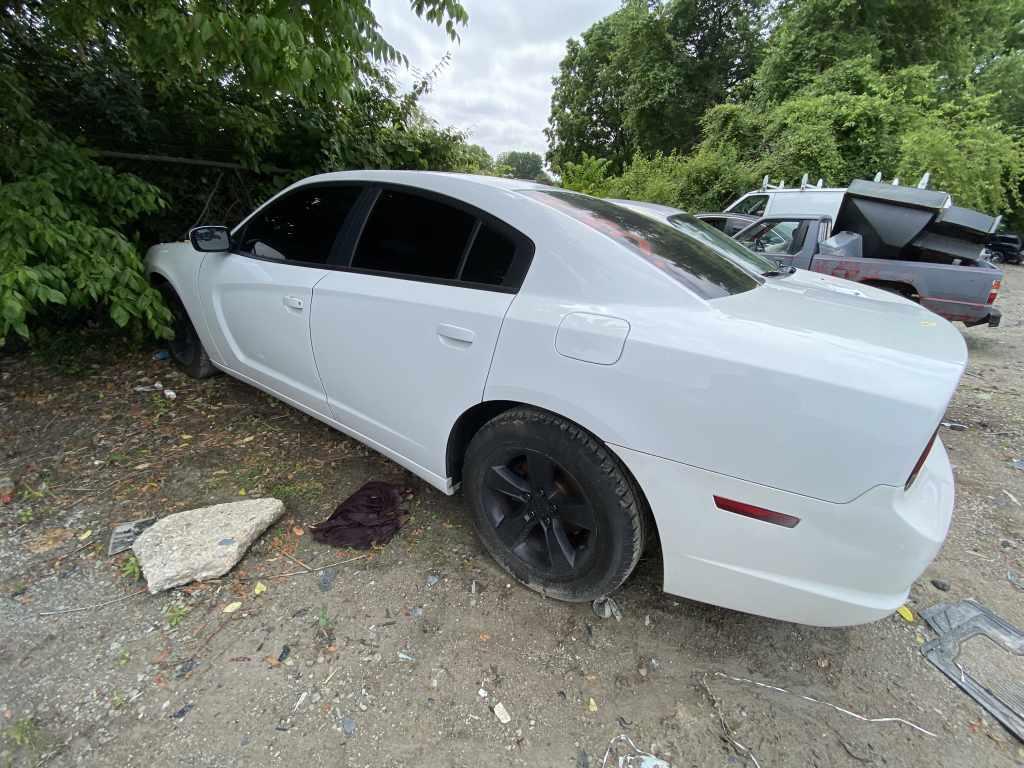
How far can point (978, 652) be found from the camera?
6.08 ft

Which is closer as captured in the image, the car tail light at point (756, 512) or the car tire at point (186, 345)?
the car tail light at point (756, 512)

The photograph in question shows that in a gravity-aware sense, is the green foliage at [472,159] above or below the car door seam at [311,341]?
above

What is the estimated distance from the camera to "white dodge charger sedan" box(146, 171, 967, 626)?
4.35ft

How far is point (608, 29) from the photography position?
22.9m

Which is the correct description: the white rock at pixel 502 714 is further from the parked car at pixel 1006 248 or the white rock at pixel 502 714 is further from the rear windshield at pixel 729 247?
the parked car at pixel 1006 248

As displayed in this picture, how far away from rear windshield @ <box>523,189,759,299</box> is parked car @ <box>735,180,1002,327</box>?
399 centimetres

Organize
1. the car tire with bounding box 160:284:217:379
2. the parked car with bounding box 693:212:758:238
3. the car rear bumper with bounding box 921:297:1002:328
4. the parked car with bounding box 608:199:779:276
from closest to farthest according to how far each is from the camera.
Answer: the parked car with bounding box 608:199:779:276
the car tire with bounding box 160:284:217:379
the car rear bumper with bounding box 921:297:1002:328
the parked car with bounding box 693:212:758:238

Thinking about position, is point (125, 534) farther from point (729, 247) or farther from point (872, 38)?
point (872, 38)

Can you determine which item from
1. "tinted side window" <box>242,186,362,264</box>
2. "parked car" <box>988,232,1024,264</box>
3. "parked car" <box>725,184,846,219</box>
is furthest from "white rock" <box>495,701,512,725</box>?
"parked car" <box>988,232,1024,264</box>

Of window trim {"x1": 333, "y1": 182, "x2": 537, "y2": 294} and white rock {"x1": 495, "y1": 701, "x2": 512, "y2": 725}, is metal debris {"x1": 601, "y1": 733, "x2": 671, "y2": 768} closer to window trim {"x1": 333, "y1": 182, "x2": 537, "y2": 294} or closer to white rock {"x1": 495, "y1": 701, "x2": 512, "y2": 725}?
white rock {"x1": 495, "y1": 701, "x2": 512, "y2": 725}

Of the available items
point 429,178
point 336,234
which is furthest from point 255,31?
point 429,178

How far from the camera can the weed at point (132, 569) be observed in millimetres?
2020

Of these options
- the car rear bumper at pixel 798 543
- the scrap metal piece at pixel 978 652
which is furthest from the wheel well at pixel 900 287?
the car rear bumper at pixel 798 543

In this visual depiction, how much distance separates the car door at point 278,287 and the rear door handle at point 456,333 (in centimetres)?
90
